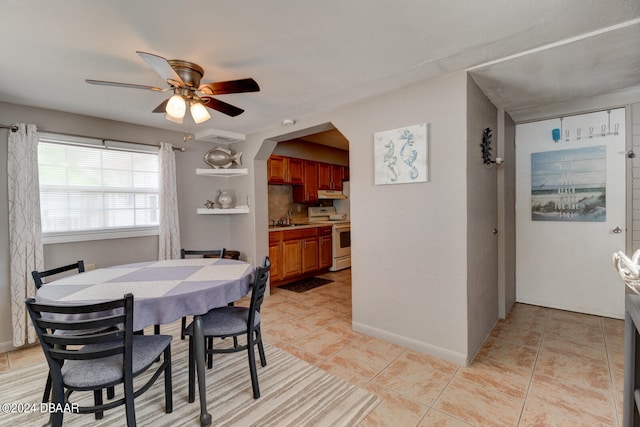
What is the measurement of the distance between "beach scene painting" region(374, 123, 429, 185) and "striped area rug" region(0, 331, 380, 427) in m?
1.64

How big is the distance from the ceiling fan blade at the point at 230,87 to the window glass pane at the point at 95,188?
83.0 inches

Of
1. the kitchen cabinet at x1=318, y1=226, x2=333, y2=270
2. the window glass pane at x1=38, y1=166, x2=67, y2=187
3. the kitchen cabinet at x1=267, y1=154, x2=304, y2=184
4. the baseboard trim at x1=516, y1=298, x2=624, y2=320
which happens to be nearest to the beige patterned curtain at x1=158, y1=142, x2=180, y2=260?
the window glass pane at x1=38, y1=166, x2=67, y2=187

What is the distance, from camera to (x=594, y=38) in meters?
1.73

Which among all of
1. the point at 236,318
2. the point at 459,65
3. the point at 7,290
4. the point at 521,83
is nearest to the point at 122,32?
the point at 236,318

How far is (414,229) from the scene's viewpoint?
2432 millimetres

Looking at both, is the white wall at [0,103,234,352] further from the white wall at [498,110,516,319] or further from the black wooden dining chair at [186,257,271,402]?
the white wall at [498,110,516,319]

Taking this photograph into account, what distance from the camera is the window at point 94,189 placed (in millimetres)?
2877

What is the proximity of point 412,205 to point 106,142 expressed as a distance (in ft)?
10.8

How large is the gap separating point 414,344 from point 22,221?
364 cm

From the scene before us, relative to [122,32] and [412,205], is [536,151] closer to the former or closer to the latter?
[412,205]

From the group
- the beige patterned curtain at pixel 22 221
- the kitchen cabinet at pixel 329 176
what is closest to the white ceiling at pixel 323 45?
the beige patterned curtain at pixel 22 221

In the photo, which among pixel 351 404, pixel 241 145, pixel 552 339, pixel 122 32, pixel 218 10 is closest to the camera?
pixel 218 10

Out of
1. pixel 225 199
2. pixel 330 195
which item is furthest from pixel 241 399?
pixel 330 195

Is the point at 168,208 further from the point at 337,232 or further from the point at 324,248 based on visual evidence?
the point at 337,232
